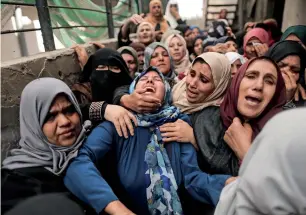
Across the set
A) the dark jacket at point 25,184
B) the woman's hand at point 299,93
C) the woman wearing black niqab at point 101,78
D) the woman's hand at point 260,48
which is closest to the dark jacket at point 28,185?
the dark jacket at point 25,184

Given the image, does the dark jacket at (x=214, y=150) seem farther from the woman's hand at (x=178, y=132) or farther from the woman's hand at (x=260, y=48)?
the woman's hand at (x=260, y=48)

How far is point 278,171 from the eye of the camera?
660mm

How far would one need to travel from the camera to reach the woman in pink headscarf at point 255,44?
303cm

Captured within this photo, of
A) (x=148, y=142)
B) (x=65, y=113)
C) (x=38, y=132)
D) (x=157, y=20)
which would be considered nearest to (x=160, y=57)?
(x=148, y=142)

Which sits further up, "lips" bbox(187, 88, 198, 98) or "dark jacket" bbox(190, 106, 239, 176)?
"lips" bbox(187, 88, 198, 98)

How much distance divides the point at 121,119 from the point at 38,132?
17.3 inches

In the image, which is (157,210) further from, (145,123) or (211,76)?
(211,76)

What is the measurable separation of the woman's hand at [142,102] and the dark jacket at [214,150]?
319mm

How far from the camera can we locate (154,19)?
4.87 m

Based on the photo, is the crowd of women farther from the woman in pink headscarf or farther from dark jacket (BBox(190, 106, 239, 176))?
the woman in pink headscarf

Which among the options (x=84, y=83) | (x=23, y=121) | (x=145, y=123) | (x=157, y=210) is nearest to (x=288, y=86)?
(x=145, y=123)

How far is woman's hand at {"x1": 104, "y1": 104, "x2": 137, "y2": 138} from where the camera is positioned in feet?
4.76

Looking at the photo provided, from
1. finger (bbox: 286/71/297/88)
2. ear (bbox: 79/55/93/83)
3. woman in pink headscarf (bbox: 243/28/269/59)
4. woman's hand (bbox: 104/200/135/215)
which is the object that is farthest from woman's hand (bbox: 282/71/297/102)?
ear (bbox: 79/55/93/83)

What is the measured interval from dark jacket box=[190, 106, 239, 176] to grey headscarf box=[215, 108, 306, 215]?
79cm
